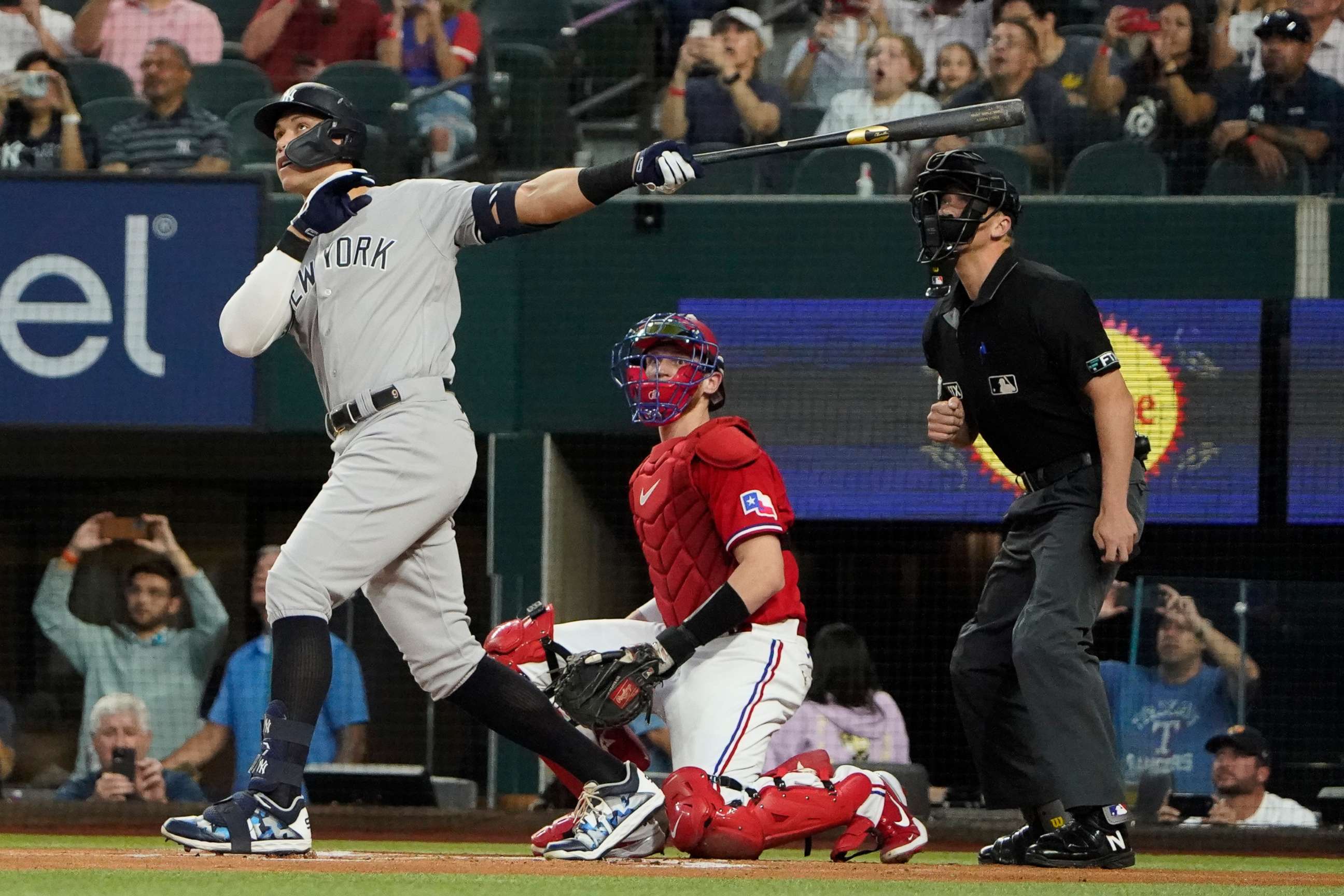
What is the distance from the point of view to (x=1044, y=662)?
3.97 m

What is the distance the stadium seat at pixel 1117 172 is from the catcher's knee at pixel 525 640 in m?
3.75

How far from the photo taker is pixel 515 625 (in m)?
4.40

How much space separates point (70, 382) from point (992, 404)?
14.3 ft

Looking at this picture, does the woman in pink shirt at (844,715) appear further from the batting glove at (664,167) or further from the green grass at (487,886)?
the batting glove at (664,167)

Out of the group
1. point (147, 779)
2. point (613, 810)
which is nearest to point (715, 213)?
point (147, 779)

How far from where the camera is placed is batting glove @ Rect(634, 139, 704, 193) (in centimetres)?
386

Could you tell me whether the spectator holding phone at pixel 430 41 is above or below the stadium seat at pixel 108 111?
above

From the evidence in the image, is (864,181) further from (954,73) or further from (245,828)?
(245,828)

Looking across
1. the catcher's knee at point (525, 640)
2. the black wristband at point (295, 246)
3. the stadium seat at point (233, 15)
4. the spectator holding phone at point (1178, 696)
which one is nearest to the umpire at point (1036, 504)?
the catcher's knee at point (525, 640)

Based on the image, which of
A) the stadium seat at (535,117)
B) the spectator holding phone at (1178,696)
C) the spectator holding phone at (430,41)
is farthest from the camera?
the spectator holding phone at (430,41)

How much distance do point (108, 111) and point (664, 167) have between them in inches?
192

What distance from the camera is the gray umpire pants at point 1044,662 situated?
13.0ft

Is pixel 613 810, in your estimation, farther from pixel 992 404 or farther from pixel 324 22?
pixel 324 22

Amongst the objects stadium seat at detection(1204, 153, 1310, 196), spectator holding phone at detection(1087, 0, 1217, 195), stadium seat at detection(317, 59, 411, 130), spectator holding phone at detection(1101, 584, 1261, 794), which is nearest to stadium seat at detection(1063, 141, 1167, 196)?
spectator holding phone at detection(1087, 0, 1217, 195)
